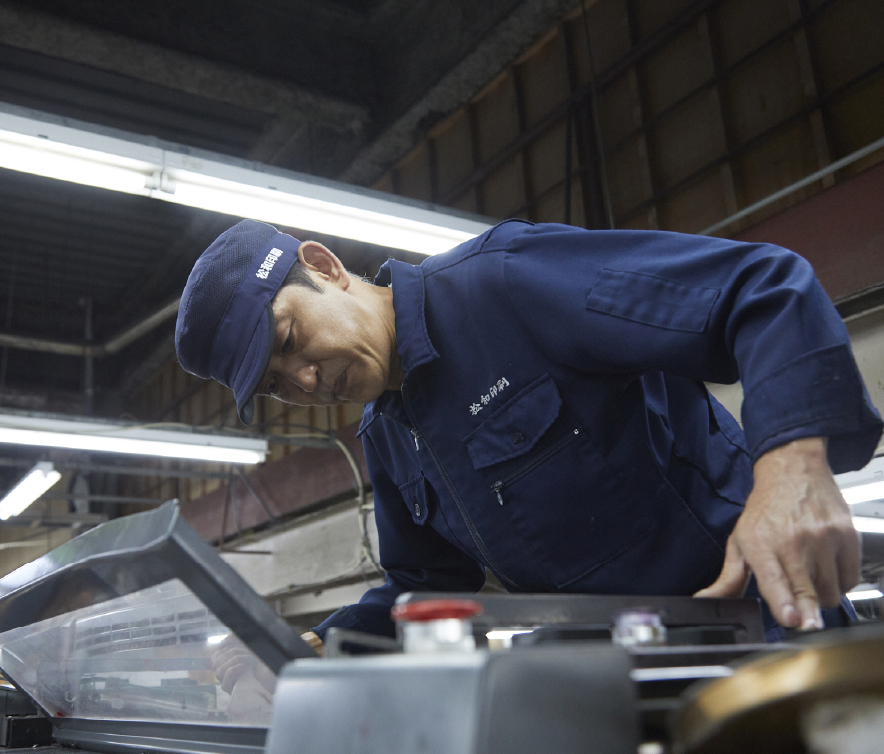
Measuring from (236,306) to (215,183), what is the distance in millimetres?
1274

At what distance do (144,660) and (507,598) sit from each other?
0.66 meters

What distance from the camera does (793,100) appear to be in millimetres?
4047

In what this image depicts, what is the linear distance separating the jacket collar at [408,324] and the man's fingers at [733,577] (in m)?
0.57

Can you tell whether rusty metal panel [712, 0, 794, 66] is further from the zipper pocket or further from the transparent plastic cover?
the transparent plastic cover

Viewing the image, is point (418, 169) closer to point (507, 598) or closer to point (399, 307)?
point (399, 307)

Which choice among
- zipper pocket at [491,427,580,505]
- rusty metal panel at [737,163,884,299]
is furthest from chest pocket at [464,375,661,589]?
rusty metal panel at [737,163,884,299]

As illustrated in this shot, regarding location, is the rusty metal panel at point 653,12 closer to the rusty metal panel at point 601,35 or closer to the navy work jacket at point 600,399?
the rusty metal panel at point 601,35

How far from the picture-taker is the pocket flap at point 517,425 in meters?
1.22

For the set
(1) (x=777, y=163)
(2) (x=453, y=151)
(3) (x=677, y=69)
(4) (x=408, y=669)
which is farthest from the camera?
(2) (x=453, y=151)

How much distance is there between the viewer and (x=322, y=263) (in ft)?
4.63

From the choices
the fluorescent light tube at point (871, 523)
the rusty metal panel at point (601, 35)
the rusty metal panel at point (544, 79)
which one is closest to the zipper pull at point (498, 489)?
the fluorescent light tube at point (871, 523)

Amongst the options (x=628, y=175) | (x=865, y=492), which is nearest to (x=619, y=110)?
(x=628, y=175)

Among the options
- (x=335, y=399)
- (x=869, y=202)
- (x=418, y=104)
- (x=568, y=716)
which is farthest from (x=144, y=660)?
(x=418, y=104)

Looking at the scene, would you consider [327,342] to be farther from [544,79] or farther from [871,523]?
[544,79]
